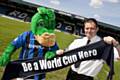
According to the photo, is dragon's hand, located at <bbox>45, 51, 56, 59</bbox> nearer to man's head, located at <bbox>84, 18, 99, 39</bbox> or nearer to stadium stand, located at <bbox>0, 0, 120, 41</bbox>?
man's head, located at <bbox>84, 18, 99, 39</bbox>

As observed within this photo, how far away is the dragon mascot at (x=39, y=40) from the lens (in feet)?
22.6

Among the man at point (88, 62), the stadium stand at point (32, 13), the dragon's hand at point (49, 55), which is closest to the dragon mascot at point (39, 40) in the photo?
the dragon's hand at point (49, 55)

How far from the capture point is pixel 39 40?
22.6 feet

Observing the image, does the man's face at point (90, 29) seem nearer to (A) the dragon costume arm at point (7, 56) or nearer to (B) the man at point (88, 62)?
(B) the man at point (88, 62)

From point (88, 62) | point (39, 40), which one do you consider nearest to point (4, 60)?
point (39, 40)

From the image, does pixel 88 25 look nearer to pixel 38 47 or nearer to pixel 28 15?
pixel 38 47

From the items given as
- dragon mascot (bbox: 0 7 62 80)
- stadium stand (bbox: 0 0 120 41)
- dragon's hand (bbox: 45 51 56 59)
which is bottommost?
stadium stand (bbox: 0 0 120 41)

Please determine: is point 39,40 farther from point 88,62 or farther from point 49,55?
point 88,62

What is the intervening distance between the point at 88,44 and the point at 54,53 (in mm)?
734

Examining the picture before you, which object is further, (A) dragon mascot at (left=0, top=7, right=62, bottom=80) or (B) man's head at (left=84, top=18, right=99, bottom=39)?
(B) man's head at (left=84, top=18, right=99, bottom=39)

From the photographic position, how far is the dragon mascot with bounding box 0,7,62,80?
6898mm

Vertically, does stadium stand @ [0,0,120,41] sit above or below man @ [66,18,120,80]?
below

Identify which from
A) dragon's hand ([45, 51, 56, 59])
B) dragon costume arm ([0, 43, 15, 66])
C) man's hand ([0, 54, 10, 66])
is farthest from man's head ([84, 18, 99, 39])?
man's hand ([0, 54, 10, 66])

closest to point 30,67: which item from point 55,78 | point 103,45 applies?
point 103,45
